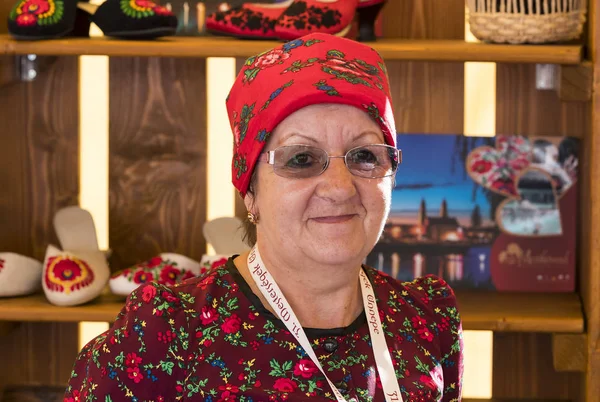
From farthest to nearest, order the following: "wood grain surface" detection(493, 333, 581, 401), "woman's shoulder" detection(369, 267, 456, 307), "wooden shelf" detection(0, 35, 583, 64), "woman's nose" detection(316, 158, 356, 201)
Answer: "wood grain surface" detection(493, 333, 581, 401), "wooden shelf" detection(0, 35, 583, 64), "woman's shoulder" detection(369, 267, 456, 307), "woman's nose" detection(316, 158, 356, 201)

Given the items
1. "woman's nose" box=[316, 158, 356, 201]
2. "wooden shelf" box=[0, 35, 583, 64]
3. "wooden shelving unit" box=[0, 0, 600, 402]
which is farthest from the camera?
"wooden shelving unit" box=[0, 0, 600, 402]

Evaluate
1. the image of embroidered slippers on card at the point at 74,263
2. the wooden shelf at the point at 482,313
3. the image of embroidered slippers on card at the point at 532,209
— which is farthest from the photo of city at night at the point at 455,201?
the image of embroidered slippers on card at the point at 74,263

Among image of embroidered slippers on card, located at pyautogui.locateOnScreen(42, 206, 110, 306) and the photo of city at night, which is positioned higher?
the photo of city at night

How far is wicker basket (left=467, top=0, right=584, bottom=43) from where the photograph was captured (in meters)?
2.12

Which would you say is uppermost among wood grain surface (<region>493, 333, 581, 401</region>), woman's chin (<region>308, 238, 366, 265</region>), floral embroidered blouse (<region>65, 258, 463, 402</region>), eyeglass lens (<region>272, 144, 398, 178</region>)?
eyeglass lens (<region>272, 144, 398, 178</region>)

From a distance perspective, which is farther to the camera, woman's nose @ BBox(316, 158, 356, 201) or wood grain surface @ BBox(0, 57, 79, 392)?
wood grain surface @ BBox(0, 57, 79, 392)

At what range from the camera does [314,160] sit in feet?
4.57

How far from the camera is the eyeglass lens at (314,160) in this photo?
1.39 metres

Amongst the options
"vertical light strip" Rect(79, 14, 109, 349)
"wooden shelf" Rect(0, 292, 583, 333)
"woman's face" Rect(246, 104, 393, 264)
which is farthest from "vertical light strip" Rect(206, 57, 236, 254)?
"woman's face" Rect(246, 104, 393, 264)

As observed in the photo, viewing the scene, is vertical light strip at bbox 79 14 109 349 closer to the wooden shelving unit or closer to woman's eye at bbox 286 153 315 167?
the wooden shelving unit

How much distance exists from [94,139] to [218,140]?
12.0 inches

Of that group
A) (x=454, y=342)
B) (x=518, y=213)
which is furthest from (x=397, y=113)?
(x=454, y=342)

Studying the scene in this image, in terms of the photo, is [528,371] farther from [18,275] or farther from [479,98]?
[18,275]

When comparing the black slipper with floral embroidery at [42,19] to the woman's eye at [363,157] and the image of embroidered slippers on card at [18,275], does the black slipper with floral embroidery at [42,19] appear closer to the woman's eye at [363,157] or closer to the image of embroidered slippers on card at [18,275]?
the image of embroidered slippers on card at [18,275]
